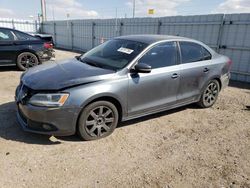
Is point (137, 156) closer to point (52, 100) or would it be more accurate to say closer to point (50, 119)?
point (50, 119)

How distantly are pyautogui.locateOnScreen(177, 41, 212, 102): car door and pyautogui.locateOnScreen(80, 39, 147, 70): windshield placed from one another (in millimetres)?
997

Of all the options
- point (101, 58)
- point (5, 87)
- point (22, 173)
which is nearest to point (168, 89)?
point (101, 58)

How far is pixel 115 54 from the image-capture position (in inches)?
173

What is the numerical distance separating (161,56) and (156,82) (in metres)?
0.54

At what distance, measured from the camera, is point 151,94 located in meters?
4.23

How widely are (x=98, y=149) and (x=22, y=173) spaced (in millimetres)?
1073

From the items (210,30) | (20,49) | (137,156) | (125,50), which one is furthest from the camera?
(210,30)

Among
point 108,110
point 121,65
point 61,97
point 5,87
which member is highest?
point 121,65

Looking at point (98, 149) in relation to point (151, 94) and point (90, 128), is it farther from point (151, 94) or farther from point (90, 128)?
point (151, 94)

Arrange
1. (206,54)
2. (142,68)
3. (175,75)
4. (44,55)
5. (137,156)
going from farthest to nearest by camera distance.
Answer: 1. (44,55)
2. (206,54)
3. (175,75)
4. (142,68)
5. (137,156)

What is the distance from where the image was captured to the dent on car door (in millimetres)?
7977

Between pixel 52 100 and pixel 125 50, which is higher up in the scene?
pixel 125 50

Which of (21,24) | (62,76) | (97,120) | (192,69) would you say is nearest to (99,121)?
(97,120)

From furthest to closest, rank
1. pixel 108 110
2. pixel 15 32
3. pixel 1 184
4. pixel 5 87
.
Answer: pixel 15 32 → pixel 5 87 → pixel 108 110 → pixel 1 184
